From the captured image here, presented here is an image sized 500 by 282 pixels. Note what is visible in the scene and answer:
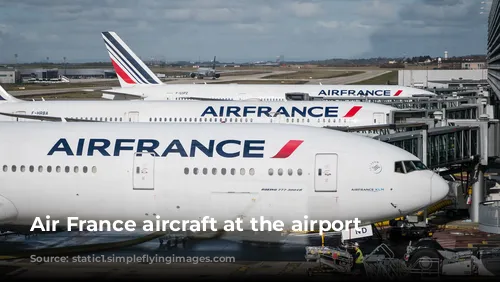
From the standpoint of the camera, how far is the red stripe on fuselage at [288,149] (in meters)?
22.8

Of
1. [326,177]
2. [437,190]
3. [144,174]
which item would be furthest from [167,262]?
[437,190]

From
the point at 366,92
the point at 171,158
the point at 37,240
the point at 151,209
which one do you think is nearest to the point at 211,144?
the point at 171,158

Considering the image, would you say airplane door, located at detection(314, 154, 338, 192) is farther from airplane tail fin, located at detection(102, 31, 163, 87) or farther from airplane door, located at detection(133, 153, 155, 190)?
airplane tail fin, located at detection(102, 31, 163, 87)

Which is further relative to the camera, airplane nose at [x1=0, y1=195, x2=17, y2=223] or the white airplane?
the white airplane

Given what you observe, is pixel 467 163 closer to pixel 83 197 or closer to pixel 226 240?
pixel 226 240

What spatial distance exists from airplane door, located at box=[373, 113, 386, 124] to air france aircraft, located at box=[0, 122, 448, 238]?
856 inches

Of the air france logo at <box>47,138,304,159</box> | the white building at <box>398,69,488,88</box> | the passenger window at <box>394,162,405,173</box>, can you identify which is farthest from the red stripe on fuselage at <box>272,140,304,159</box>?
the white building at <box>398,69,488,88</box>

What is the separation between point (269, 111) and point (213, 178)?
23.4 m

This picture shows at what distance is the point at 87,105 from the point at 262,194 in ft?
89.1

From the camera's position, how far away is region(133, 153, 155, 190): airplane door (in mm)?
22828

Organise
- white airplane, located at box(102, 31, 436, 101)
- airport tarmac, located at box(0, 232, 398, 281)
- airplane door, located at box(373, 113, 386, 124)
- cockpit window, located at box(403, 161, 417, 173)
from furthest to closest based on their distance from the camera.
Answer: white airplane, located at box(102, 31, 436, 101) → airplane door, located at box(373, 113, 386, 124) → cockpit window, located at box(403, 161, 417, 173) → airport tarmac, located at box(0, 232, 398, 281)

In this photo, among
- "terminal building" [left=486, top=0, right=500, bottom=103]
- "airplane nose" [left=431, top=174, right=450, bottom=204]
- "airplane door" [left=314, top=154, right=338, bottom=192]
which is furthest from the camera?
"terminal building" [left=486, top=0, right=500, bottom=103]

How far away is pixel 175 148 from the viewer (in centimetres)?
2328

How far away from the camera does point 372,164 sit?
2252 centimetres
